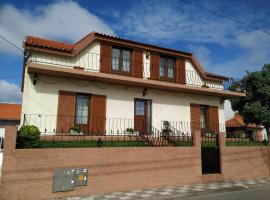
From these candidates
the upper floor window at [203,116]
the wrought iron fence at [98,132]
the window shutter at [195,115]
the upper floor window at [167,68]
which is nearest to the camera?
the wrought iron fence at [98,132]

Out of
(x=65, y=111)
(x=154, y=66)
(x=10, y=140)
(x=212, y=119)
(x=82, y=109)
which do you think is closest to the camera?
(x=10, y=140)

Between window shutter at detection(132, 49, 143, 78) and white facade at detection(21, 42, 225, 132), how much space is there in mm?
300

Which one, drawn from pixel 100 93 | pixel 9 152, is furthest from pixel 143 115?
pixel 9 152

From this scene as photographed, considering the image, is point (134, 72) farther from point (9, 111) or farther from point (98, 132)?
point (9, 111)

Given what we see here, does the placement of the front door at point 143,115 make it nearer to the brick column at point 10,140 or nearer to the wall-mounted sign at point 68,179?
the wall-mounted sign at point 68,179

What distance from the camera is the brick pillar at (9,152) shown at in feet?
26.8

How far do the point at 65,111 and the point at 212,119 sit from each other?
9.54 meters

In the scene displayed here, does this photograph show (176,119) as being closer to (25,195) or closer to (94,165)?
(94,165)

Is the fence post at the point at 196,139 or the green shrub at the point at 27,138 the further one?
the fence post at the point at 196,139

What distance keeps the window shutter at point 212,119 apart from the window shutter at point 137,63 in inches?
212

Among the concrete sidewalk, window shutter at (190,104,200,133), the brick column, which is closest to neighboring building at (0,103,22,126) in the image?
window shutter at (190,104,200,133)

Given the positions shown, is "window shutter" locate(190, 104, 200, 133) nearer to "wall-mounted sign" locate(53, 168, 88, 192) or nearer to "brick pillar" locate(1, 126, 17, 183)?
"wall-mounted sign" locate(53, 168, 88, 192)

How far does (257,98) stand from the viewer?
1809cm

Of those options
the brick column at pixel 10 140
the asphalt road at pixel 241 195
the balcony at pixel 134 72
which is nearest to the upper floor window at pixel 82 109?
the balcony at pixel 134 72
